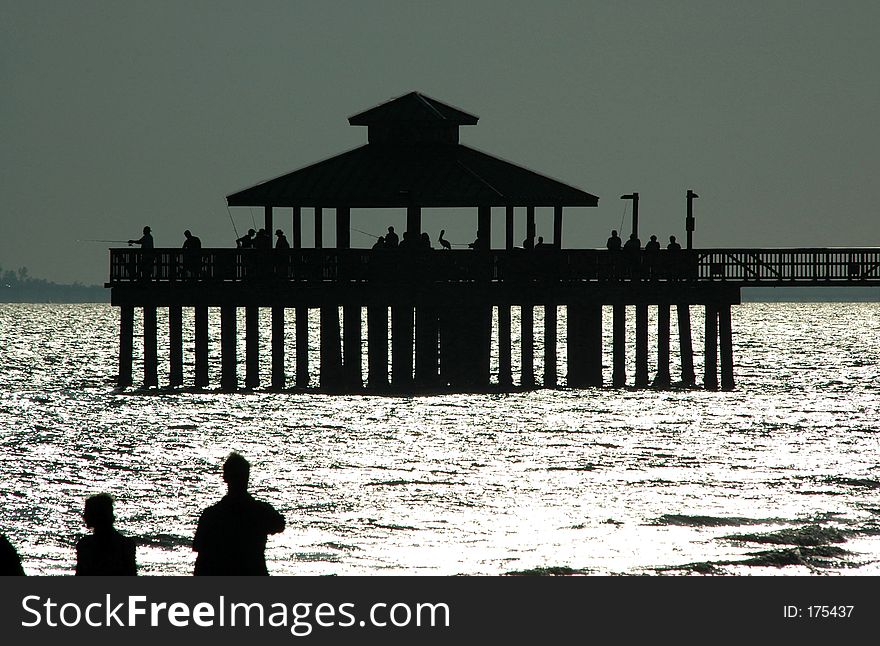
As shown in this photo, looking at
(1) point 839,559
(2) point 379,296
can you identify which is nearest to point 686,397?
(2) point 379,296

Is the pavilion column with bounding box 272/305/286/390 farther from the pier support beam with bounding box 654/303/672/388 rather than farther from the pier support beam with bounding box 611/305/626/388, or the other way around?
the pier support beam with bounding box 654/303/672/388

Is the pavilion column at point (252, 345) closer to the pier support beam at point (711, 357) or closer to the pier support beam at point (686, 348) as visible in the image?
the pier support beam at point (686, 348)

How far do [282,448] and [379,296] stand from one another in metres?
10.6

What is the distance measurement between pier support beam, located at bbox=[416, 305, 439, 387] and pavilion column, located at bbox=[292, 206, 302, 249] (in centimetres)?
593

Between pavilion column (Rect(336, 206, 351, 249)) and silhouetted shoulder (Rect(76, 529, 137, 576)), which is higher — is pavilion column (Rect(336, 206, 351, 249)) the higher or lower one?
the higher one

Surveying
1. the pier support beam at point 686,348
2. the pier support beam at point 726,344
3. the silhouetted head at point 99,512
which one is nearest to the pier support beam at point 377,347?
the pier support beam at point 686,348

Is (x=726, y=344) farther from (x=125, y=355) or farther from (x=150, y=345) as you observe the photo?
(x=125, y=355)

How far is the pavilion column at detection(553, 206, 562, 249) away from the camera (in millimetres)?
49375

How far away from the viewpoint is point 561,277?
46500mm

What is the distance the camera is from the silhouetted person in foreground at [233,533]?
1337cm

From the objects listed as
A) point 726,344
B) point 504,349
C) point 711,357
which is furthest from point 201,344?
point 726,344

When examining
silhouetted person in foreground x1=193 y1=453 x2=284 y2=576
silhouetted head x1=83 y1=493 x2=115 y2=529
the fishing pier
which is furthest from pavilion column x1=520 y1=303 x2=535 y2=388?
silhouetted head x1=83 y1=493 x2=115 y2=529

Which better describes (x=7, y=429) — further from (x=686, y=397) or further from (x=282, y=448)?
(x=686, y=397)

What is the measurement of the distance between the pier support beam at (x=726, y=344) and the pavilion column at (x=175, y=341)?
1522 centimetres
